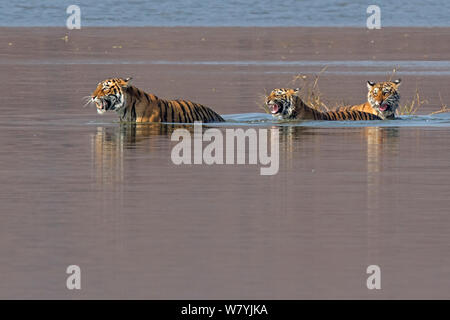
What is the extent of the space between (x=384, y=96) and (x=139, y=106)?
405 centimetres

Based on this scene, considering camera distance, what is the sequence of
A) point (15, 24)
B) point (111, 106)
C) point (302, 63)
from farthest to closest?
point (15, 24) → point (302, 63) → point (111, 106)

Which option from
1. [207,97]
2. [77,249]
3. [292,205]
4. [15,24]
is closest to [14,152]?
[292,205]

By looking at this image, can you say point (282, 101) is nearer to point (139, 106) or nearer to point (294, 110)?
point (294, 110)

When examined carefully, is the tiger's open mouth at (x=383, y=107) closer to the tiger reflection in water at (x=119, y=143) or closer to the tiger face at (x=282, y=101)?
the tiger face at (x=282, y=101)

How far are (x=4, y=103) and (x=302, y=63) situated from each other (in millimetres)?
16979

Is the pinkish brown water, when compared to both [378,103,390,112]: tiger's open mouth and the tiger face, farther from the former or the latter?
[378,103,390,112]: tiger's open mouth

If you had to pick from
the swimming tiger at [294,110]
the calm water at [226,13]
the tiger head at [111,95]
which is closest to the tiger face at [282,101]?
the swimming tiger at [294,110]

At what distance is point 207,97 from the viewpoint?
3192 cm

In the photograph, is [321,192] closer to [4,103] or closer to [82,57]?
[4,103]

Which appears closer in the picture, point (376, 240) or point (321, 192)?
point (376, 240)

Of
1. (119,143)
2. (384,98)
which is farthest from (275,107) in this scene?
(119,143)

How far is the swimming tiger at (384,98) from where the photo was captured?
85.3ft

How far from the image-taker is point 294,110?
1012 inches

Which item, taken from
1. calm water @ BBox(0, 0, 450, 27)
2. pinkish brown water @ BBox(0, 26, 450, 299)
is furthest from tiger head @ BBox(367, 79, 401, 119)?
calm water @ BBox(0, 0, 450, 27)
